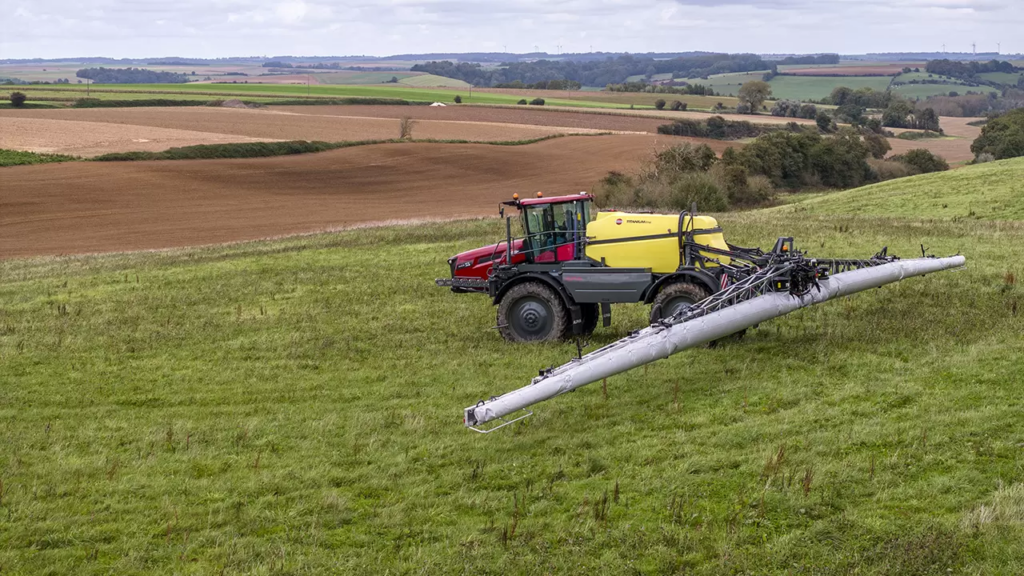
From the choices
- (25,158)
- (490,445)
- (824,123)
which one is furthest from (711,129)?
(490,445)

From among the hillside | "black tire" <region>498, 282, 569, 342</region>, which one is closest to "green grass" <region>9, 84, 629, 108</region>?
the hillside

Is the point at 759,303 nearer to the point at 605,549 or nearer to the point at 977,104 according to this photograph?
the point at 605,549

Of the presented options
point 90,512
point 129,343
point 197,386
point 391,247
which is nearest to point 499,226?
point 391,247

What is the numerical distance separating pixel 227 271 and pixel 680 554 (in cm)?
2121

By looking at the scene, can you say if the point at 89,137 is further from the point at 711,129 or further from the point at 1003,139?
the point at 1003,139

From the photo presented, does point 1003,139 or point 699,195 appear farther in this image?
point 1003,139

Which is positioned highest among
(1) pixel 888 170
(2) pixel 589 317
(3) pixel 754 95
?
(3) pixel 754 95

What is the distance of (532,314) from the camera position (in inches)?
722

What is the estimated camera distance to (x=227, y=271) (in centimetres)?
2783

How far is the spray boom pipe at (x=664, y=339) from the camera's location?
40.6 feet

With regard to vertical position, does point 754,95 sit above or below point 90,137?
above

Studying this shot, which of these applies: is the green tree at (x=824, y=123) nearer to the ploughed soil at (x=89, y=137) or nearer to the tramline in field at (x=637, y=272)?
the ploughed soil at (x=89, y=137)

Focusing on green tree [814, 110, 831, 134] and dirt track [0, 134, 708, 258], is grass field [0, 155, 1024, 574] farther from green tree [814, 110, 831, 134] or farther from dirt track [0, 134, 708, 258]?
green tree [814, 110, 831, 134]

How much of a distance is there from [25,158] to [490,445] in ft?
196
